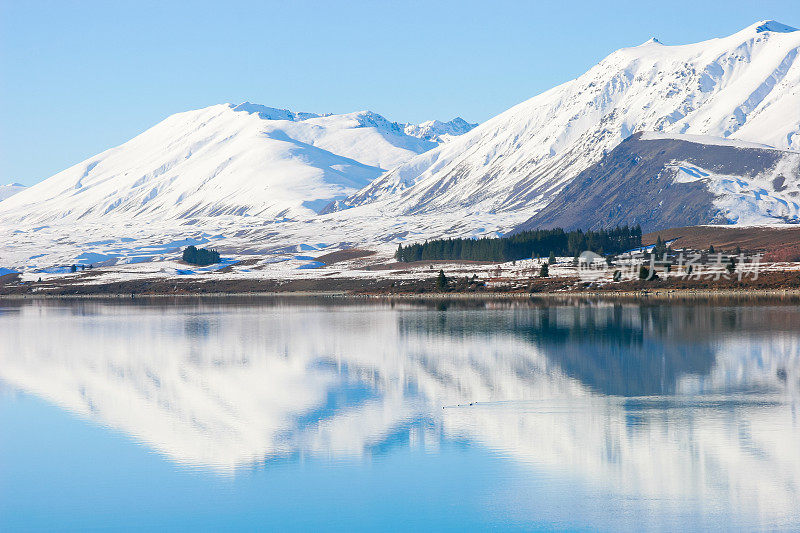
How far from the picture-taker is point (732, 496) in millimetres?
26156

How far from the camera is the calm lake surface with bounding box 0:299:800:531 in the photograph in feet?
85.0

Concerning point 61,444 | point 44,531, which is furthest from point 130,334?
point 44,531

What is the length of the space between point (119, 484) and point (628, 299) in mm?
92352

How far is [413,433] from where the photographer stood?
1390 inches

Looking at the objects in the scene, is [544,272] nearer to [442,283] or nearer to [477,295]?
[442,283]

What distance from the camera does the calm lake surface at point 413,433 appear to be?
2592 centimetres

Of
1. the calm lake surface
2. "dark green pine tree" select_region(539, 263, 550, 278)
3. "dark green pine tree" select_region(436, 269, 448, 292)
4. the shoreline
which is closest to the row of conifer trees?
"dark green pine tree" select_region(539, 263, 550, 278)

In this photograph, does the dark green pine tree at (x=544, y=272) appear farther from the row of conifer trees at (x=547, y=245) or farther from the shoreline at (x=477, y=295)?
the row of conifer trees at (x=547, y=245)

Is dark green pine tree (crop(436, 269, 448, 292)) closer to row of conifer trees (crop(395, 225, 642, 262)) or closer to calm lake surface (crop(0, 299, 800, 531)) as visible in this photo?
row of conifer trees (crop(395, 225, 642, 262))

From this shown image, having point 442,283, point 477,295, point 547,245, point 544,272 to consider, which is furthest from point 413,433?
point 547,245

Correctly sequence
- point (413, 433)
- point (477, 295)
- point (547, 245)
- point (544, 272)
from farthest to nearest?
1. point (547, 245)
2. point (544, 272)
3. point (477, 295)
4. point (413, 433)

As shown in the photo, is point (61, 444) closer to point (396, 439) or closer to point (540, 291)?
point (396, 439)

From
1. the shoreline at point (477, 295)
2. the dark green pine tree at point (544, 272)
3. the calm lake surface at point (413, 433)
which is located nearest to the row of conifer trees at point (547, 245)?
the dark green pine tree at point (544, 272)

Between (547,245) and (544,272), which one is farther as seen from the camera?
(547,245)
